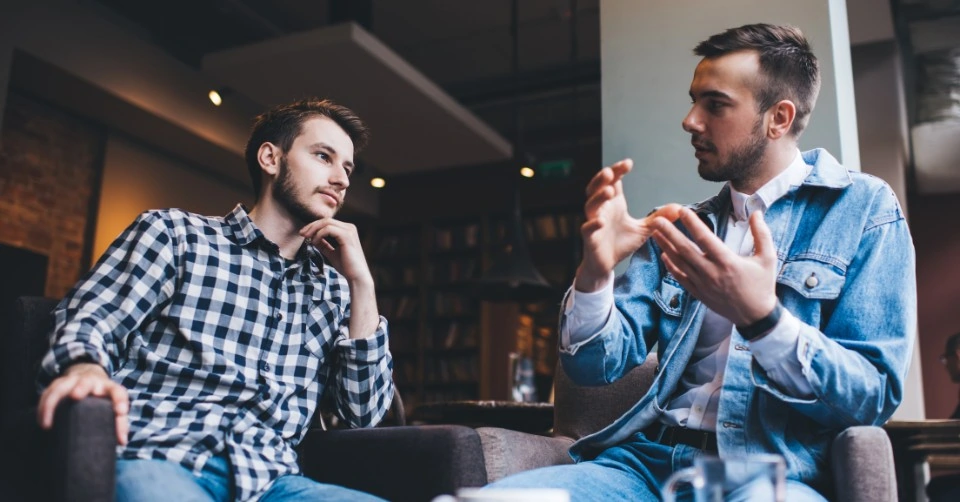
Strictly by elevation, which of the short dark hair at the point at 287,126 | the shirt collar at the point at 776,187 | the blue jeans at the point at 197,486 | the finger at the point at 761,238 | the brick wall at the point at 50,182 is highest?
the brick wall at the point at 50,182

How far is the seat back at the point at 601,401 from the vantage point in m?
2.06

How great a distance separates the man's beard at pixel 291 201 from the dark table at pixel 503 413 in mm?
1626

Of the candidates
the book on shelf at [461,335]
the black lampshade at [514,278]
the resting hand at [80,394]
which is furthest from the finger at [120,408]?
the book on shelf at [461,335]

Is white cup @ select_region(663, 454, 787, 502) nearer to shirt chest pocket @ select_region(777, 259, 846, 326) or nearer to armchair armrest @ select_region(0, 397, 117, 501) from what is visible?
shirt chest pocket @ select_region(777, 259, 846, 326)

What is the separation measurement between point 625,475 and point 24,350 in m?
1.17

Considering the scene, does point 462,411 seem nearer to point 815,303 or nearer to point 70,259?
point 815,303

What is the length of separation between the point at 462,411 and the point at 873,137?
3.69 meters

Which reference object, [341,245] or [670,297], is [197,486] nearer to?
[341,245]

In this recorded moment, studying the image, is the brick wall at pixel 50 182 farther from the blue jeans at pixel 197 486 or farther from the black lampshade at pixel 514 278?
the blue jeans at pixel 197 486

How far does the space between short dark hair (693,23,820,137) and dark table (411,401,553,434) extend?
1.90 metres

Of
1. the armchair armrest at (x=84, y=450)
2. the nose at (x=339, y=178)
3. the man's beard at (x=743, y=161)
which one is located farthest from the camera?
the nose at (x=339, y=178)

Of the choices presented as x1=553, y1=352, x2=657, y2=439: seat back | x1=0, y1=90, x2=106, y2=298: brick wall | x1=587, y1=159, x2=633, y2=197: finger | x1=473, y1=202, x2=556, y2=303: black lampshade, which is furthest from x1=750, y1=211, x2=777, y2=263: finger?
x1=0, y1=90, x2=106, y2=298: brick wall

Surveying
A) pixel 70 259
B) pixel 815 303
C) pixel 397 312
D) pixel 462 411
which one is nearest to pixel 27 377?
pixel 815 303

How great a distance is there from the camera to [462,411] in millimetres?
3828
